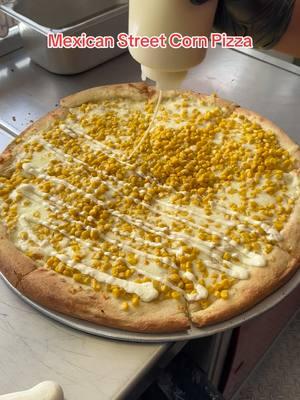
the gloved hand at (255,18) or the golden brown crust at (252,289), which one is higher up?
the gloved hand at (255,18)

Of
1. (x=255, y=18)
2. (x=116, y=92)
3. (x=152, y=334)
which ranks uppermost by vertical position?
(x=255, y=18)

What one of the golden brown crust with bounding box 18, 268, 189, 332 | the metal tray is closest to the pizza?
the golden brown crust with bounding box 18, 268, 189, 332

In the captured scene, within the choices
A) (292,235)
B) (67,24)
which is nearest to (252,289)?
(292,235)

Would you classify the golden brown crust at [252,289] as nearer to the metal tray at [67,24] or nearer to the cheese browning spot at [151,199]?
the cheese browning spot at [151,199]

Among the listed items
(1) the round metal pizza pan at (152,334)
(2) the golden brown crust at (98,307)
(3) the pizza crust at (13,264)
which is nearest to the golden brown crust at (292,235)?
(1) the round metal pizza pan at (152,334)

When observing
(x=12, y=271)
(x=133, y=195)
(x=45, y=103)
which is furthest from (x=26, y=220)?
(x=45, y=103)

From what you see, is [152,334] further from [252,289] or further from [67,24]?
[67,24]

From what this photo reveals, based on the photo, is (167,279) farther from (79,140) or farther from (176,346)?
(79,140)

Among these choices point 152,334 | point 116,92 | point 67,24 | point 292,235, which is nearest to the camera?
point 152,334

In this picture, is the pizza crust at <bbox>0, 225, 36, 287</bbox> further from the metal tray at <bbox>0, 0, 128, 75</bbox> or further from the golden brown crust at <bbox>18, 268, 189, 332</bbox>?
the metal tray at <bbox>0, 0, 128, 75</bbox>
